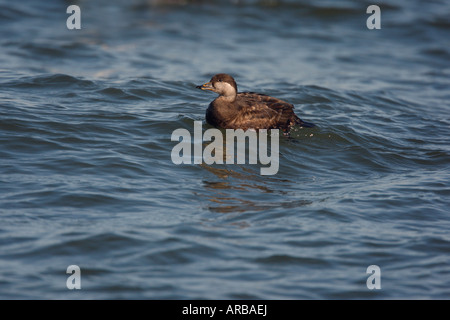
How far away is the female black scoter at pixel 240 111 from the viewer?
10211 millimetres

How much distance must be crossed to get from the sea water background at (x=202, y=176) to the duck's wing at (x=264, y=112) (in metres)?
0.36

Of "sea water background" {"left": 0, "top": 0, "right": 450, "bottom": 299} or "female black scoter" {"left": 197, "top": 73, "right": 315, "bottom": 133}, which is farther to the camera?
"female black scoter" {"left": 197, "top": 73, "right": 315, "bottom": 133}

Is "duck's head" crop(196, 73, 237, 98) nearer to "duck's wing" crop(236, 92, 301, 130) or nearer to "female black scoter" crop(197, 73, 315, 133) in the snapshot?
"female black scoter" crop(197, 73, 315, 133)

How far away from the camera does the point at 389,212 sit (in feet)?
26.3

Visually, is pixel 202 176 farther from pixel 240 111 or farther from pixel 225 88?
pixel 225 88

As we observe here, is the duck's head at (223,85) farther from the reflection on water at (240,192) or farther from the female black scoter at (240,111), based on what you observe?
the reflection on water at (240,192)

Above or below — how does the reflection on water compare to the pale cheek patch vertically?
below

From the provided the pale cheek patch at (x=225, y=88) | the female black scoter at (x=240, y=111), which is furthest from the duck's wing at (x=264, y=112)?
the pale cheek patch at (x=225, y=88)

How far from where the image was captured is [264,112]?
409 inches

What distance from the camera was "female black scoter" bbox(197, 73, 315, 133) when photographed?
1021 centimetres

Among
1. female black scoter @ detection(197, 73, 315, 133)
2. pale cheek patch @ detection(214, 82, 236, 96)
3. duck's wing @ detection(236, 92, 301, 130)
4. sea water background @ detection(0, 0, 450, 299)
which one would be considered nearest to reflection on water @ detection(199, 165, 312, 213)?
sea water background @ detection(0, 0, 450, 299)

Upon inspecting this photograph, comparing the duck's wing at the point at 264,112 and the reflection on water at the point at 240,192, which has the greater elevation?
the duck's wing at the point at 264,112

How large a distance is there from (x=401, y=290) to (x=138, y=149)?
4542mm
